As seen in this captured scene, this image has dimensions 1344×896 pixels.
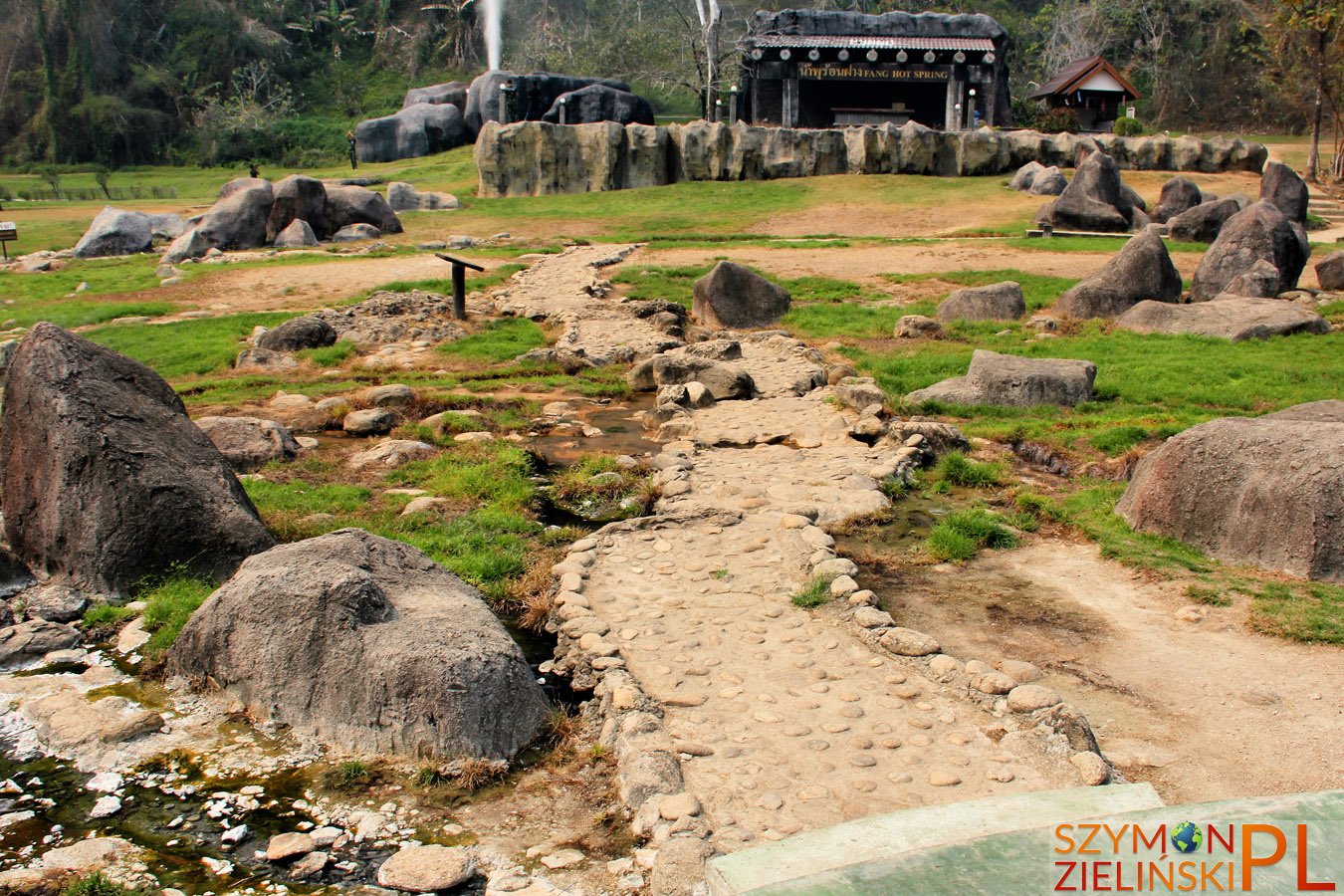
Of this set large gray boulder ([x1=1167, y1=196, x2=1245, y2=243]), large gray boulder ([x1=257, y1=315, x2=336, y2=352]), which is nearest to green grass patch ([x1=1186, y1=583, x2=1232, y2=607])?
large gray boulder ([x1=257, y1=315, x2=336, y2=352])

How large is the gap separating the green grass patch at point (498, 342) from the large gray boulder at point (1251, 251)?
1055 cm

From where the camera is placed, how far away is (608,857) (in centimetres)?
488

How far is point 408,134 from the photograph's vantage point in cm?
4791

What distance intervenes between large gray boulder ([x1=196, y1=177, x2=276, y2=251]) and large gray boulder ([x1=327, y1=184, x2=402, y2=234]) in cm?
153

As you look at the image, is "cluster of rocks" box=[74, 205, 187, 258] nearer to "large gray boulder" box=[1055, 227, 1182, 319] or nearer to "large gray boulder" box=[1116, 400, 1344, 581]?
"large gray boulder" box=[1055, 227, 1182, 319]

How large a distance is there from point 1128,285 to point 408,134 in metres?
36.8

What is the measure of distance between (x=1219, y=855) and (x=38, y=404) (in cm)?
740

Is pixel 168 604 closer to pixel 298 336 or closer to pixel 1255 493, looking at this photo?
pixel 1255 493

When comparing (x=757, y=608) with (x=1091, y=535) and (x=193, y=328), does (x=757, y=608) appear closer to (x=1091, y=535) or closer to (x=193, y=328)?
(x=1091, y=535)

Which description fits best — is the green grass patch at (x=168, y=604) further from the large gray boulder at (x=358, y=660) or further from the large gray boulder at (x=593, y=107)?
the large gray boulder at (x=593, y=107)

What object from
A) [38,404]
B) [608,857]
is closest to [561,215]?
[38,404]

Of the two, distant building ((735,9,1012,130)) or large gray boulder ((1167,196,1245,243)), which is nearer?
large gray boulder ((1167,196,1245,243))

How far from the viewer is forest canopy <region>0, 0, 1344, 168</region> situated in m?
51.7

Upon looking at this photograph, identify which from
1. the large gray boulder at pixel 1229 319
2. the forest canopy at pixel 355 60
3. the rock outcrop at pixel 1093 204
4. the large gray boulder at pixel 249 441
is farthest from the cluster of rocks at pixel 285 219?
the forest canopy at pixel 355 60
